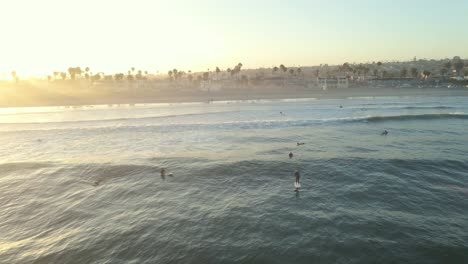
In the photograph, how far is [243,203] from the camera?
21.6 metres

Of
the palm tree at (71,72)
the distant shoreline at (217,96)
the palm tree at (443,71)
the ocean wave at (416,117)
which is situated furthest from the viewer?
the palm tree at (71,72)

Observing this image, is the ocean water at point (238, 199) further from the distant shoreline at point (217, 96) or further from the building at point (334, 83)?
the building at point (334, 83)

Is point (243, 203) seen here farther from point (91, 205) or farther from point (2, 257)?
point (2, 257)

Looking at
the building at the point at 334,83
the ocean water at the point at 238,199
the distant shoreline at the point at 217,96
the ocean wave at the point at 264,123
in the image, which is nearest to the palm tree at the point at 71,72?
the distant shoreline at the point at 217,96

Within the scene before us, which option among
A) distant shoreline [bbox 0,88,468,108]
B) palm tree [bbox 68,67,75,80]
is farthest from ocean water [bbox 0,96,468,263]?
palm tree [bbox 68,67,75,80]

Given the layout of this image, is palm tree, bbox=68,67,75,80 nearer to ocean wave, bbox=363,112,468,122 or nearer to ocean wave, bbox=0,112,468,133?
ocean wave, bbox=0,112,468,133

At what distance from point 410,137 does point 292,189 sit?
28526 millimetres

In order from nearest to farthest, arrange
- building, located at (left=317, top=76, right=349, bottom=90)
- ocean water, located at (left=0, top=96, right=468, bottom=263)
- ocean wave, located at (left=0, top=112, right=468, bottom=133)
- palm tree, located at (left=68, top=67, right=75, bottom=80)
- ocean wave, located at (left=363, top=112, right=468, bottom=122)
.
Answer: ocean water, located at (left=0, top=96, right=468, bottom=263)
ocean wave, located at (left=0, top=112, right=468, bottom=133)
ocean wave, located at (left=363, top=112, right=468, bottom=122)
building, located at (left=317, top=76, right=349, bottom=90)
palm tree, located at (left=68, top=67, right=75, bottom=80)

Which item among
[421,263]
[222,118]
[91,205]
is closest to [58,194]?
[91,205]

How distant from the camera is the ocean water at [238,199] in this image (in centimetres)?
1611

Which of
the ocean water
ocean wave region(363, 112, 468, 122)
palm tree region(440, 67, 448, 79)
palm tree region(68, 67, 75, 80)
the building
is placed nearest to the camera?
the ocean water

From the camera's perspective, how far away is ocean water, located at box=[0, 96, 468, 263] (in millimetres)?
16109

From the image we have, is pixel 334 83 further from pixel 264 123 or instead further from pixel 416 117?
→ pixel 264 123

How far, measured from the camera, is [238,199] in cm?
2244
